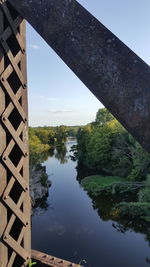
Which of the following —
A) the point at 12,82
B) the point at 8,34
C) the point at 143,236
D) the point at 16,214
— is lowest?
the point at 16,214

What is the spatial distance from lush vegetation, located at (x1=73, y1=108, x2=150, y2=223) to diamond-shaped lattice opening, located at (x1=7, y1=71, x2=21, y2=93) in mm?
22028

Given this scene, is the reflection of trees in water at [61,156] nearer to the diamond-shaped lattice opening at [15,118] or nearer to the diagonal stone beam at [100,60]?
the diamond-shaped lattice opening at [15,118]

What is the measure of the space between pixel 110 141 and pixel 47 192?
15176 millimetres

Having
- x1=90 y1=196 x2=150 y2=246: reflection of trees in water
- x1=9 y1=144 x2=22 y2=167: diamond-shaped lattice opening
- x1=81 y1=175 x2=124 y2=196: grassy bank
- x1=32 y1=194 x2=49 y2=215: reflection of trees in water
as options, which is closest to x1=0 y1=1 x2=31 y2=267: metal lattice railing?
x1=9 y1=144 x2=22 y2=167: diamond-shaped lattice opening

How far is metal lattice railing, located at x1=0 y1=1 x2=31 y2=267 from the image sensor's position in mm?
1757

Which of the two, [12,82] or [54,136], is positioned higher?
[54,136]

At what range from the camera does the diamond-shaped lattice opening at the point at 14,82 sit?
1.94 meters

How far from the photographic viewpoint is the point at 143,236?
19219 mm

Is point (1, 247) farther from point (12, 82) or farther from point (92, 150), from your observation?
point (92, 150)

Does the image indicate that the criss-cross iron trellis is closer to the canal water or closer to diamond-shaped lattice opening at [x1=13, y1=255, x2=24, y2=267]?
diamond-shaped lattice opening at [x1=13, y1=255, x2=24, y2=267]

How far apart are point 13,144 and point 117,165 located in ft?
125

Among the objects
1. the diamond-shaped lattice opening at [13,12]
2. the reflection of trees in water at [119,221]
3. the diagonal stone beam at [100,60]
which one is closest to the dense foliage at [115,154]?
the reflection of trees in water at [119,221]

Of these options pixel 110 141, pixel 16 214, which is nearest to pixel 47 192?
pixel 110 141

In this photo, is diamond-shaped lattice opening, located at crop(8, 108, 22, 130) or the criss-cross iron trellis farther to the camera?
diamond-shaped lattice opening, located at crop(8, 108, 22, 130)
